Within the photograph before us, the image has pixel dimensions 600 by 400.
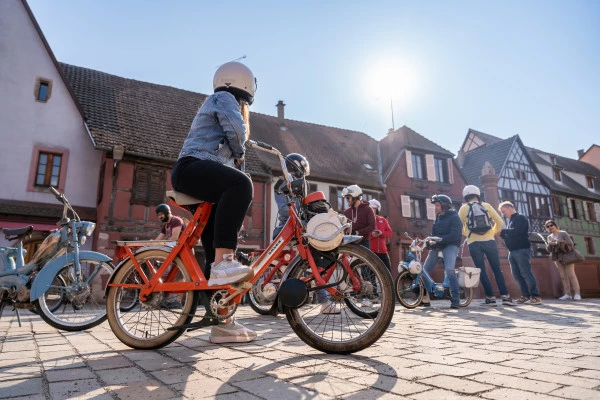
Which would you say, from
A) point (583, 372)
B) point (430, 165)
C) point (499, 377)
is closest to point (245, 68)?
point (499, 377)

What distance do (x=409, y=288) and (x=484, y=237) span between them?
67.1 inches

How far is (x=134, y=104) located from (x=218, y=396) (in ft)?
59.9

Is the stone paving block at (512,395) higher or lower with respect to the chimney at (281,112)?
lower

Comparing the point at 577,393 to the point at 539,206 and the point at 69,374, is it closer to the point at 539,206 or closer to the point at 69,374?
the point at 69,374

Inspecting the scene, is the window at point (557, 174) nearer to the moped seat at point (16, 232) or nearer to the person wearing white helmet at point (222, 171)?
the person wearing white helmet at point (222, 171)

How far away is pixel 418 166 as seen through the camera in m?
24.6

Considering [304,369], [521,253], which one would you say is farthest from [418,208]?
[304,369]

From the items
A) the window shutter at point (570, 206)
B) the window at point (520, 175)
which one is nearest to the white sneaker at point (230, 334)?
the window at point (520, 175)

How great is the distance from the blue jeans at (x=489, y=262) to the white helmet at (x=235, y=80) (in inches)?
228

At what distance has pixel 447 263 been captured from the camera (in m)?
6.82

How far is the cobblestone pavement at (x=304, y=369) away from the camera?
1679mm

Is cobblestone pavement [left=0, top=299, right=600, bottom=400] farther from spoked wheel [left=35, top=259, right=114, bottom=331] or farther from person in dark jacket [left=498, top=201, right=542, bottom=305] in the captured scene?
person in dark jacket [left=498, top=201, right=542, bottom=305]

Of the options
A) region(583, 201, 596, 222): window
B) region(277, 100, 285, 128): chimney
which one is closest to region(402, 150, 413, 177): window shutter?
region(277, 100, 285, 128): chimney

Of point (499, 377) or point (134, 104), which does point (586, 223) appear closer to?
point (134, 104)
